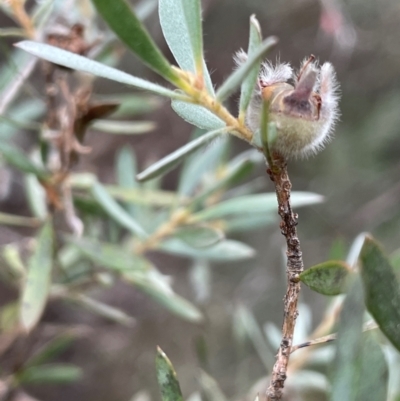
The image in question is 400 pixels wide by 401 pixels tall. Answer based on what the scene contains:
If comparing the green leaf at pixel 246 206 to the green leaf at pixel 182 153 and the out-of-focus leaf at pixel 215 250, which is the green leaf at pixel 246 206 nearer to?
the out-of-focus leaf at pixel 215 250

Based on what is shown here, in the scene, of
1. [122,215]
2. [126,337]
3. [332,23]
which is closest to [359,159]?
[332,23]

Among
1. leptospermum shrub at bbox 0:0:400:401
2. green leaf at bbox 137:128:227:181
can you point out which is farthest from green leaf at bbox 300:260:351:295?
green leaf at bbox 137:128:227:181

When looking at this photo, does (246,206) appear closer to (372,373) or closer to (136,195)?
(136,195)

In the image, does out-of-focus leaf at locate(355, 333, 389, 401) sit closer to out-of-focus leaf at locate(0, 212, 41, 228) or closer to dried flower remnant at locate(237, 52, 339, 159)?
dried flower remnant at locate(237, 52, 339, 159)

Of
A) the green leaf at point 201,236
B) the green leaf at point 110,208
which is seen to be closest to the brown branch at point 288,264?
the green leaf at point 201,236

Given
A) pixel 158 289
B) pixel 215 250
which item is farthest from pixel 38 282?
pixel 215 250
